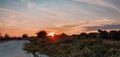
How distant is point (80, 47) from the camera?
21.7 meters

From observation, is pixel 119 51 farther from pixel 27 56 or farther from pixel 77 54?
pixel 27 56

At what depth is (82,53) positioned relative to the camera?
17938 millimetres

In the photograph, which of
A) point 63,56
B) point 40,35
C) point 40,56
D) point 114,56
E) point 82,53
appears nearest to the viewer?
point 114,56

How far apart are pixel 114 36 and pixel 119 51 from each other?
27.8m

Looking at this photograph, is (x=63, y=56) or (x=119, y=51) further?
(x=63, y=56)

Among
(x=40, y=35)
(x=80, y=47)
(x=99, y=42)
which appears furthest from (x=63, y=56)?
(x=40, y=35)

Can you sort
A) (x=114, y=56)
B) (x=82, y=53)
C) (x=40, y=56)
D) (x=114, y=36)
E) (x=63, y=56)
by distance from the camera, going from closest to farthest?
(x=114, y=56) < (x=82, y=53) < (x=63, y=56) < (x=40, y=56) < (x=114, y=36)

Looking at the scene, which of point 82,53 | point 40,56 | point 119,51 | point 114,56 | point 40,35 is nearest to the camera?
point 114,56

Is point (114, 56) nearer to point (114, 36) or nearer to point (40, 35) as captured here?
point (114, 36)

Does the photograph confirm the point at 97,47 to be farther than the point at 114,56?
Yes

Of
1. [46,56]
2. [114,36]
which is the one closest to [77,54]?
[46,56]

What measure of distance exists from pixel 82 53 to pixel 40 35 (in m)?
81.6

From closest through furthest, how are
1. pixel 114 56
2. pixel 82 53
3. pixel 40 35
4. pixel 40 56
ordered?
1. pixel 114 56
2. pixel 82 53
3. pixel 40 56
4. pixel 40 35

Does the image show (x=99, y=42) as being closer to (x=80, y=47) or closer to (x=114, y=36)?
(x=80, y=47)
